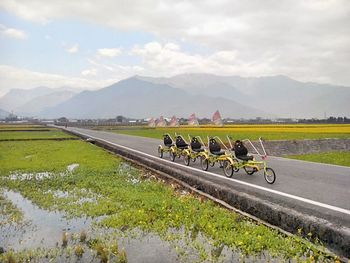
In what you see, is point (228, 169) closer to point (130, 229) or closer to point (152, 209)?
point (152, 209)

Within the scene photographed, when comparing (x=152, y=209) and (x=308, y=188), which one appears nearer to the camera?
(x=152, y=209)

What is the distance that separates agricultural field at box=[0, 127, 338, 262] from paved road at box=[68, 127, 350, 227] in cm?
127

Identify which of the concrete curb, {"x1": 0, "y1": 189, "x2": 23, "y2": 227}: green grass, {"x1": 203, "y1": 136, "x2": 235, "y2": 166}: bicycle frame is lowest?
{"x1": 0, "y1": 189, "x2": 23, "y2": 227}: green grass

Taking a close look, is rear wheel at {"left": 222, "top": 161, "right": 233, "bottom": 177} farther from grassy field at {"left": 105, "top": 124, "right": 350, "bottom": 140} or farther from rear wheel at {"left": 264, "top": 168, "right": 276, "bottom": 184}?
grassy field at {"left": 105, "top": 124, "right": 350, "bottom": 140}

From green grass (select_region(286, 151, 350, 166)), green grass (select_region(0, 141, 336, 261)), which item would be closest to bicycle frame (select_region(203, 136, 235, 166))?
green grass (select_region(0, 141, 336, 261))

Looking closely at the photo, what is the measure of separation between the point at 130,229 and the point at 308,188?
5971 millimetres

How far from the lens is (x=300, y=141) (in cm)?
2892

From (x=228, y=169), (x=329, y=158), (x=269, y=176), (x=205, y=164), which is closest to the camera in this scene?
(x=269, y=176)

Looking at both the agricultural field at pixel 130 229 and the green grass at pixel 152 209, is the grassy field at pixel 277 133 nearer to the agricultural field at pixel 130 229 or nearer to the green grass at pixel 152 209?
the green grass at pixel 152 209

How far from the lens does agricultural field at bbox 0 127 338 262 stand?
7008 mm

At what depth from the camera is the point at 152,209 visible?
10258 mm

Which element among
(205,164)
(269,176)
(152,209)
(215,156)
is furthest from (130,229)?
(205,164)

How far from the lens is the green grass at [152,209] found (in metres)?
7.28

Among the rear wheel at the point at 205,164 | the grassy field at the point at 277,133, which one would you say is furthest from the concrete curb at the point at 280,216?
the grassy field at the point at 277,133
